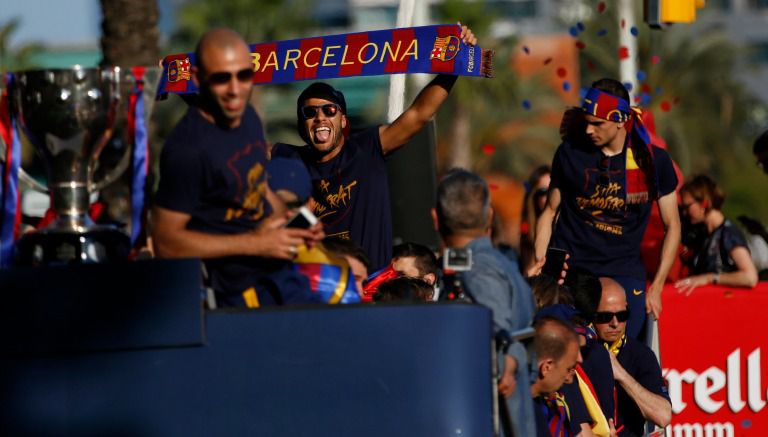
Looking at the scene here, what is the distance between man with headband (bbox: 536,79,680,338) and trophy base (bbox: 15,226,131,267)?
4218 millimetres

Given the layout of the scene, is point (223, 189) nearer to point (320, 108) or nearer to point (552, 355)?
point (552, 355)

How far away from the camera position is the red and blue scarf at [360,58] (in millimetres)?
7648

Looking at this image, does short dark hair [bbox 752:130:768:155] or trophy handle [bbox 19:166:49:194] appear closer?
trophy handle [bbox 19:166:49:194]

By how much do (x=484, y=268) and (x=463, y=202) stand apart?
0.27 meters

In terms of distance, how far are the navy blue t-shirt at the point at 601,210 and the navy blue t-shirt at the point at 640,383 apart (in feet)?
4.16

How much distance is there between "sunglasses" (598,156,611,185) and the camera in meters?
9.14

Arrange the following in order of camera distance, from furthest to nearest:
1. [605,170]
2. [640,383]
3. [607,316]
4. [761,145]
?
1. [761,145]
2. [605,170]
3. [607,316]
4. [640,383]

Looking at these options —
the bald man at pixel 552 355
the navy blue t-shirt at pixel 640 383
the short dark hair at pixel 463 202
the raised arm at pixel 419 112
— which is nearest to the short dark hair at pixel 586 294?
the navy blue t-shirt at pixel 640 383

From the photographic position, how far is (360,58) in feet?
27.0

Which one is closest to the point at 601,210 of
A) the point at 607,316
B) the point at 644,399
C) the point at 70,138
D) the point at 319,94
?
the point at 607,316

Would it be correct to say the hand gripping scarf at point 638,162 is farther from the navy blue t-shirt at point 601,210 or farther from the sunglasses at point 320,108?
the sunglasses at point 320,108

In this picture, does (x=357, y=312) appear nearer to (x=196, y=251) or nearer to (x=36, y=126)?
(x=196, y=251)

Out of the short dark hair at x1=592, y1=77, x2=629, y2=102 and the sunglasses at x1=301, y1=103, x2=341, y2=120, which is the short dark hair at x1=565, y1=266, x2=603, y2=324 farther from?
the sunglasses at x1=301, y1=103, x2=341, y2=120

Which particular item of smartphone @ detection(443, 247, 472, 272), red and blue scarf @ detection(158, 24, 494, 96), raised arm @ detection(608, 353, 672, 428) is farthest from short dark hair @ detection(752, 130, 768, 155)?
smartphone @ detection(443, 247, 472, 272)
